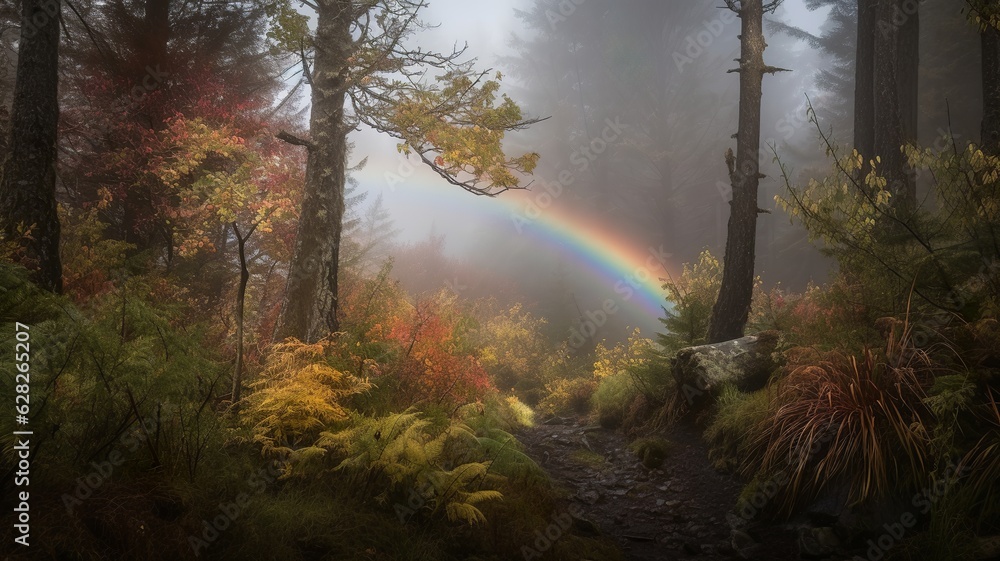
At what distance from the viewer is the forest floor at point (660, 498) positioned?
4324 millimetres

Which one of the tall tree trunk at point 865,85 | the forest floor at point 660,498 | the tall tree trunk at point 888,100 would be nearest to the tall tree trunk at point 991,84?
the tall tree trunk at point 888,100

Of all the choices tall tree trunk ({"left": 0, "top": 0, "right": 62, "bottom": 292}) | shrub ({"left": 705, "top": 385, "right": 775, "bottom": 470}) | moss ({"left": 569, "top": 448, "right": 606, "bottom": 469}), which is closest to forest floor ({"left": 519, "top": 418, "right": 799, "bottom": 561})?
moss ({"left": 569, "top": 448, "right": 606, "bottom": 469})

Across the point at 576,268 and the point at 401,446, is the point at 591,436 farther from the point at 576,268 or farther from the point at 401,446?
the point at 576,268

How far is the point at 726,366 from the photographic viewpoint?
728cm

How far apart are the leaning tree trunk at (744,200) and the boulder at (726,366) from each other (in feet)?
3.77

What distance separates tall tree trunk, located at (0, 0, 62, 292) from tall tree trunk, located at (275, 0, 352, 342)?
9.21ft

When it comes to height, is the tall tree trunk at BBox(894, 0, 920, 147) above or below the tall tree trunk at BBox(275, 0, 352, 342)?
above

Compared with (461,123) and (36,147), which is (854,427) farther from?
(36,147)

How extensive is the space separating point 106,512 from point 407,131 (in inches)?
245

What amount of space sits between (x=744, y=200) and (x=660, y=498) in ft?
19.5

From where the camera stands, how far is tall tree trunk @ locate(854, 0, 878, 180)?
1006 cm

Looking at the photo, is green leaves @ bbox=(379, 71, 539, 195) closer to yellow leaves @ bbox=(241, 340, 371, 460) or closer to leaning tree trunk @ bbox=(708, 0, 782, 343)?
yellow leaves @ bbox=(241, 340, 371, 460)

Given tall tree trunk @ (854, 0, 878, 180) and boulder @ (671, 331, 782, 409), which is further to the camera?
tall tree trunk @ (854, 0, 878, 180)

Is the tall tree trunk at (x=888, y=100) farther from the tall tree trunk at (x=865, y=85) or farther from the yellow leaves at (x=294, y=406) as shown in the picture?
the yellow leaves at (x=294, y=406)
